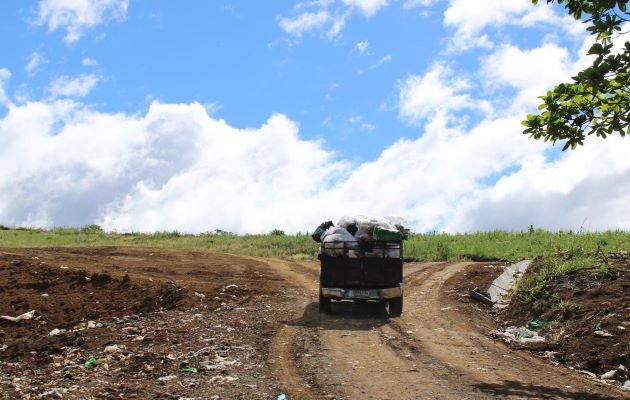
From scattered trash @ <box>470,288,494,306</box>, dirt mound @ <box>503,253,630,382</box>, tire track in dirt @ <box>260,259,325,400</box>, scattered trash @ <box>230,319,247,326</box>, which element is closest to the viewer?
tire track in dirt @ <box>260,259,325,400</box>

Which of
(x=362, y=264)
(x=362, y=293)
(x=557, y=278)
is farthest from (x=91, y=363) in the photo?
(x=557, y=278)

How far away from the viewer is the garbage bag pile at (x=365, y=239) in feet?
49.4

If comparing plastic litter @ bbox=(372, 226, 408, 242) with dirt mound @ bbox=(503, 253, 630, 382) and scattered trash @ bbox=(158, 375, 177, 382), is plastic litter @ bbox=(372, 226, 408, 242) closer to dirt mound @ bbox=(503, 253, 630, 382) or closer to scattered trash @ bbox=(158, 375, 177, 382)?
dirt mound @ bbox=(503, 253, 630, 382)

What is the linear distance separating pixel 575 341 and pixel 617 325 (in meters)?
0.89

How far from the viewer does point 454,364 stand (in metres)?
10.5

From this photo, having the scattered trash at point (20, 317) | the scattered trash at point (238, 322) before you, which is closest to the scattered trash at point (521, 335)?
the scattered trash at point (238, 322)

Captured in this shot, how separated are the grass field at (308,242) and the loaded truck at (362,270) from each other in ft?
40.1

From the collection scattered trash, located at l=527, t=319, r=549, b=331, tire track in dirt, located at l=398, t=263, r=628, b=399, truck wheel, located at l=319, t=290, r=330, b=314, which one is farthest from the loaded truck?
scattered trash, located at l=527, t=319, r=549, b=331

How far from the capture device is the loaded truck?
598 inches

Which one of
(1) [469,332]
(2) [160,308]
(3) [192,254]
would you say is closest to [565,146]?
(1) [469,332]

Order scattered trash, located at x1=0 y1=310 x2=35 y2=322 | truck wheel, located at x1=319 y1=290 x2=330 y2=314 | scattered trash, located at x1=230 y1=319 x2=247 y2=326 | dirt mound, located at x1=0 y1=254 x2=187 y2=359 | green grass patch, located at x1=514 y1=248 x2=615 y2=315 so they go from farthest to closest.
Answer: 1. truck wheel, located at x1=319 y1=290 x2=330 y2=314
2. scattered trash, located at x1=0 y1=310 x2=35 y2=322
3. green grass patch, located at x1=514 y1=248 x2=615 y2=315
4. scattered trash, located at x1=230 y1=319 x2=247 y2=326
5. dirt mound, located at x1=0 y1=254 x2=187 y2=359

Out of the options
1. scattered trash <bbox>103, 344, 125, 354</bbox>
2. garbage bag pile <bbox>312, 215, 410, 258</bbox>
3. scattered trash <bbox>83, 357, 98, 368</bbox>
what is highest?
garbage bag pile <bbox>312, 215, 410, 258</bbox>

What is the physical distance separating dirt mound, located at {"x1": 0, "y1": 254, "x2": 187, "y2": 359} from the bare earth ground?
0.15 feet

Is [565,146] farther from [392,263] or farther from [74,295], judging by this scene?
[74,295]
